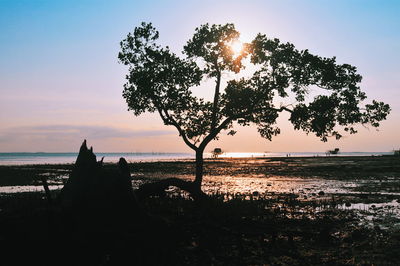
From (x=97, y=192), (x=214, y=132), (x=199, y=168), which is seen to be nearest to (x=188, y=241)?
(x=97, y=192)

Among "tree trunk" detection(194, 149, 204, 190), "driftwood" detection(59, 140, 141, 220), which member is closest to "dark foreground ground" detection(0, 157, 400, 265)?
"driftwood" detection(59, 140, 141, 220)

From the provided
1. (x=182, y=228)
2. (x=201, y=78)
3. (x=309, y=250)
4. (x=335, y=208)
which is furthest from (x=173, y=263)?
(x=201, y=78)

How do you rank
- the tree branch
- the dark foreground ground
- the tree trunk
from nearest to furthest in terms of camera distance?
the dark foreground ground → the tree trunk → the tree branch

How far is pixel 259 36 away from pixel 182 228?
608 inches

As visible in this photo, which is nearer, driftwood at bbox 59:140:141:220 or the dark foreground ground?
the dark foreground ground

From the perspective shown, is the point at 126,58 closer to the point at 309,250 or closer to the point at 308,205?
the point at 308,205

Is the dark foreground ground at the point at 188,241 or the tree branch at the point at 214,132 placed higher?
the tree branch at the point at 214,132

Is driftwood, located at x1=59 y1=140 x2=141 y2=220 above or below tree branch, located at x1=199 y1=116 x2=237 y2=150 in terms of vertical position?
below

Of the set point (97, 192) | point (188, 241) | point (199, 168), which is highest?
point (199, 168)

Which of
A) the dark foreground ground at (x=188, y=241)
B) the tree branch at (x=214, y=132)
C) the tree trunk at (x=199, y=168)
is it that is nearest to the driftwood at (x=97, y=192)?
the dark foreground ground at (x=188, y=241)

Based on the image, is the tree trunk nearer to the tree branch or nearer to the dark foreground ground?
the tree branch

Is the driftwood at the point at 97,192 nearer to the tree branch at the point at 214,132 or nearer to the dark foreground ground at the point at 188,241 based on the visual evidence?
the dark foreground ground at the point at 188,241

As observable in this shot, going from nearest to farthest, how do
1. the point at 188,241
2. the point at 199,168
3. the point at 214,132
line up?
the point at 188,241
the point at 199,168
the point at 214,132

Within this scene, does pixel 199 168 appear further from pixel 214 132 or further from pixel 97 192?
pixel 97 192
